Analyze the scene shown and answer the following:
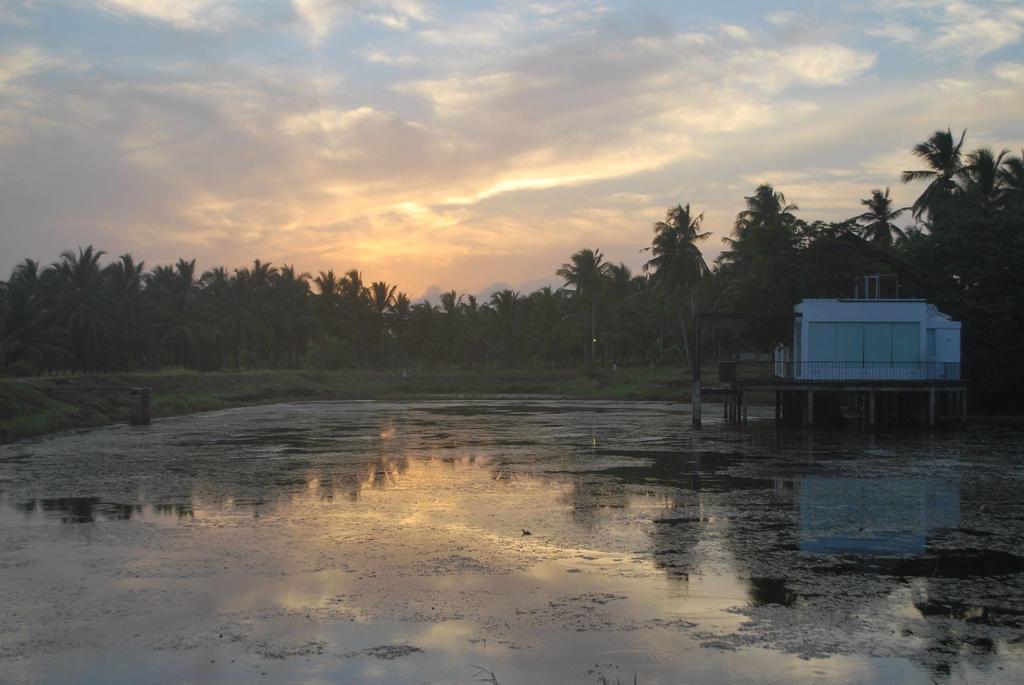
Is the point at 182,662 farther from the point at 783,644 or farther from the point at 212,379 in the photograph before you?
the point at 212,379

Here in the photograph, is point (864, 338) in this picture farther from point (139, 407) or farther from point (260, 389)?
point (260, 389)

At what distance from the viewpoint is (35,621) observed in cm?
1043

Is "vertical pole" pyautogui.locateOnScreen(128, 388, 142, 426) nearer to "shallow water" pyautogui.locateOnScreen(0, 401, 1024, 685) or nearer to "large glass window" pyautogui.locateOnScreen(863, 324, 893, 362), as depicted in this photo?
"shallow water" pyautogui.locateOnScreen(0, 401, 1024, 685)

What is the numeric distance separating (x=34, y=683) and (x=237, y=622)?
2323mm

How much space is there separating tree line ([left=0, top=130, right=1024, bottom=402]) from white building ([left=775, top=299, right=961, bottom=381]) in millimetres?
4023

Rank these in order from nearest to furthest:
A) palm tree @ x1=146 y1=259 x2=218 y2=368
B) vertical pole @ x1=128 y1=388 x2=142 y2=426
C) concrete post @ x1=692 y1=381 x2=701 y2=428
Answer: concrete post @ x1=692 y1=381 x2=701 y2=428, vertical pole @ x1=128 y1=388 x2=142 y2=426, palm tree @ x1=146 y1=259 x2=218 y2=368

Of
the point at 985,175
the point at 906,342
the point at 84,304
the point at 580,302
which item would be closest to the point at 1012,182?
the point at 985,175

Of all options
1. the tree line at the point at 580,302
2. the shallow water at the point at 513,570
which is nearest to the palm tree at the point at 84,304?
the tree line at the point at 580,302

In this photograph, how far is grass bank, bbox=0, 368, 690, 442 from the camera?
3866 cm

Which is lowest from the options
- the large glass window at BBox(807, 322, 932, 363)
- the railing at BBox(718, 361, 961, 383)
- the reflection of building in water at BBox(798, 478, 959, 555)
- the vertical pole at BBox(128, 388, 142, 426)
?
the reflection of building in water at BBox(798, 478, 959, 555)

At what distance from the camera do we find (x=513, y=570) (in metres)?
13.0

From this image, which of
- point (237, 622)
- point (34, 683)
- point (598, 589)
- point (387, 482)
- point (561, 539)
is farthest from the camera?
point (387, 482)

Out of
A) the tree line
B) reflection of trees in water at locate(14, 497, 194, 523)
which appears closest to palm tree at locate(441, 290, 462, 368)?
the tree line

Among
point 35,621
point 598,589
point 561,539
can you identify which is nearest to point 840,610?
point 598,589
